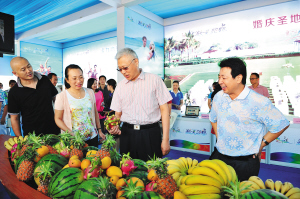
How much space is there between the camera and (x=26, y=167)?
3.44ft

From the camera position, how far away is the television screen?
4141 millimetres

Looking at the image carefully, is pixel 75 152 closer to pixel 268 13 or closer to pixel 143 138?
pixel 143 138

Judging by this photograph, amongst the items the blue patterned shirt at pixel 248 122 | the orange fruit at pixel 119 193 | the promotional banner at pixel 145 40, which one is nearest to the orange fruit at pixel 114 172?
the orange fruit at pixel 119 193

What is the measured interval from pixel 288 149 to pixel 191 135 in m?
1.91

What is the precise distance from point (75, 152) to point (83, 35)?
10295 millimetres

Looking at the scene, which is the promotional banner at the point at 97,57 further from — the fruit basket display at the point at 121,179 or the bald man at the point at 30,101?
the fruit basket display at the point at 121,179

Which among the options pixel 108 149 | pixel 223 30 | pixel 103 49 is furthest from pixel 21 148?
pixel 103 49

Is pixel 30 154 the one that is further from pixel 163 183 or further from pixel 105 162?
pixel 163 183

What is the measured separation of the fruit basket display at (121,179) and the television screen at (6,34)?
13.0ft

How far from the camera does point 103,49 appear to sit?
9.95 m

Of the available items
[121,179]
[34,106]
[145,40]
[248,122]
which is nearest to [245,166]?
[248,122]

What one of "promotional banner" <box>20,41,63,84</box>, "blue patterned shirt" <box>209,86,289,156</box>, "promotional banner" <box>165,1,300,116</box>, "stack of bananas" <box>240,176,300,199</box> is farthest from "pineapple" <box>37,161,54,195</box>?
"promotional banner" <box>20,41,63,84</box>

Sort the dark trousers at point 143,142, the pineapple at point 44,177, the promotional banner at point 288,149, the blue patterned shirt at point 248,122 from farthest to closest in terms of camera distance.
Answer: the promotional banner at point 288,149 → the dark trousers at point 143,142 → the blue patterned shirt at point 248,122 → the pineapple at point 44,177

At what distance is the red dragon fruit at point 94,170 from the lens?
837mm
